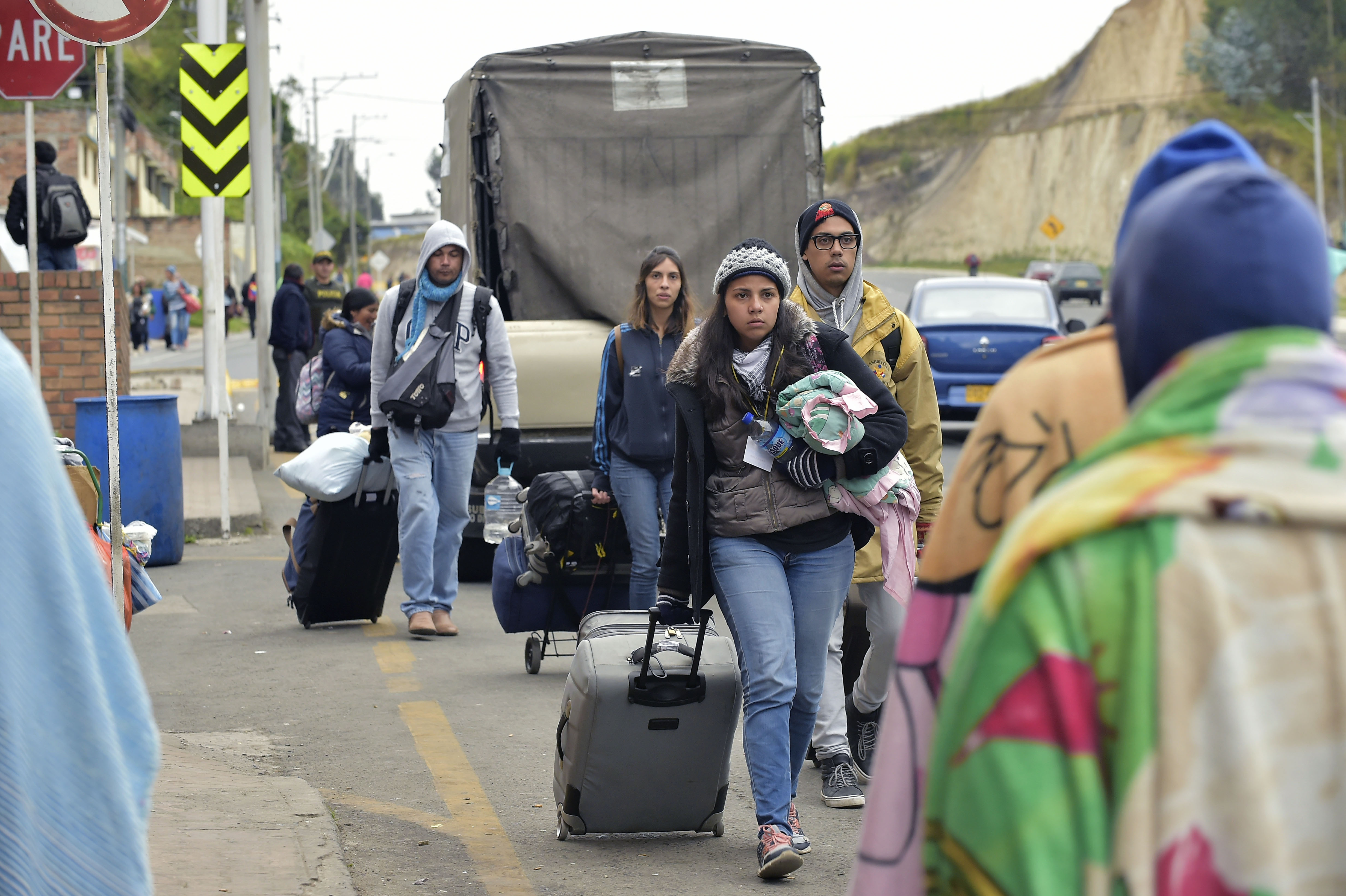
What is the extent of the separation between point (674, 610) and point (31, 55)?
208 inches

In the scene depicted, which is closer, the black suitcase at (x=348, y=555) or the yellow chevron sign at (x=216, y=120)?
the black suitcase at (x=348, y=555)

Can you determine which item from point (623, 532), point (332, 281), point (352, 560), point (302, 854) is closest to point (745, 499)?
point (302, 854)

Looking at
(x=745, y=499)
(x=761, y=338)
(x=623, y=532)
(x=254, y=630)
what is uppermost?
(x=761, y=338)

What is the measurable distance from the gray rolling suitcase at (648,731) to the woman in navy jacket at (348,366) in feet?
18.0

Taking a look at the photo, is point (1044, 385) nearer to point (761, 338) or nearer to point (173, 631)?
point (761, 338)

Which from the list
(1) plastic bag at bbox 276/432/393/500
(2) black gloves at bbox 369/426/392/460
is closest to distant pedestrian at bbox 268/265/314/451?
(1) plastic bag at bbox 276/432/393/500

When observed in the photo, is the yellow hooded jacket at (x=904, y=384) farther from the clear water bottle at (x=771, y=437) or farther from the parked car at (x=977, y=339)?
the parked car at (x=977, y=339)

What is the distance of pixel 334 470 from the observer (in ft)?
26.6

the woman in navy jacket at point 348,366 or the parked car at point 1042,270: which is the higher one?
the parked car at point 1042,270

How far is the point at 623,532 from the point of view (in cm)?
740

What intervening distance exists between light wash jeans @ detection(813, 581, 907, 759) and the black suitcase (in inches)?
130

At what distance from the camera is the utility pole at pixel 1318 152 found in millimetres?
72000

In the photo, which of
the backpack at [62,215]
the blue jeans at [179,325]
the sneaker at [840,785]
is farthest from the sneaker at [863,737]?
the blue jeans at [179,325]

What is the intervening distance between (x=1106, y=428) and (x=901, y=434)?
2.92 metres
